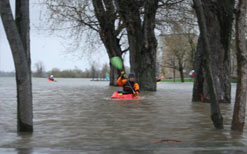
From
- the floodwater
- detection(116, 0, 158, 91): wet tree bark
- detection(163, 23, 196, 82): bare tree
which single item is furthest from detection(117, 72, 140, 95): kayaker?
detection(163, 23, 196, 82): bare tree

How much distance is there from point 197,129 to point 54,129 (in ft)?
10.1

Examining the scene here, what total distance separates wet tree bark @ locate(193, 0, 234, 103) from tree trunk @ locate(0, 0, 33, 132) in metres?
8.91

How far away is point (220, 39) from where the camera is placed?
15602mm

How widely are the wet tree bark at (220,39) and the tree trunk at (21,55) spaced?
29.2 ft

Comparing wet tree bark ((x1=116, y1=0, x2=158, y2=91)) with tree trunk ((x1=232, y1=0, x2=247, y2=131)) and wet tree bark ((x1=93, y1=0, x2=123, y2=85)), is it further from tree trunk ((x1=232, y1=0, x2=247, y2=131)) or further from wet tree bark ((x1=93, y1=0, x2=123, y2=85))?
tree trunk ((x1=232, y1=0, x2=247, y2=131))

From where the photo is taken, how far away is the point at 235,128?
8406 mm

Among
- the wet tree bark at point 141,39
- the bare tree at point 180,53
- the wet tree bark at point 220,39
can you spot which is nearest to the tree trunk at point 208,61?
the wet tree bark at point 220,39

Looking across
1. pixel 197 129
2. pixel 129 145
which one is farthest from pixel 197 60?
pixel 129 145

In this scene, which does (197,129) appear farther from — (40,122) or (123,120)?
(40,122)

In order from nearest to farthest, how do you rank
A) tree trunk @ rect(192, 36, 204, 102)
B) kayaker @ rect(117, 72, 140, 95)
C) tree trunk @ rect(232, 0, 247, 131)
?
tree trunk @ rect(232, 0, 247, 131) < tree trunk @ rect(192, 36, 204, 102) < kayaker @ rect(117, 72, 140, 95)

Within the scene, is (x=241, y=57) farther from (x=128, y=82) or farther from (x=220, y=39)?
(x=128, y=82)

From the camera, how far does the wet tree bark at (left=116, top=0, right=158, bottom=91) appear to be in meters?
25.1

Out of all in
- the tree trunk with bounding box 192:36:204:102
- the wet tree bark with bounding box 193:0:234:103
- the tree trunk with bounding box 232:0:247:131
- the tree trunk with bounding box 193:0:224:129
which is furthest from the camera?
the tree trunk with bounding box 192:36:204:102

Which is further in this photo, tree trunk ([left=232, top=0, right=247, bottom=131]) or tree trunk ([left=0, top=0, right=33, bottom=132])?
tree trunk ([left=232, top=0, right=247, bottom=131])
